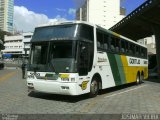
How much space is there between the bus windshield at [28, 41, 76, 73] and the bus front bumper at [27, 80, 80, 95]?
46 cm

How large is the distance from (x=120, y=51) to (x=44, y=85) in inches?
248

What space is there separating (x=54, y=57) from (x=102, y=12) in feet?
404

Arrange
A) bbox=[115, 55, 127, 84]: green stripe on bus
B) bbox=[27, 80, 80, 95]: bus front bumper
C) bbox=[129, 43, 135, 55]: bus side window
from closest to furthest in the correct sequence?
1. bbox=[27, 80, 80, 95]: bus front bumper
2. bbox=[115, 55, 127, 84]: green stripe on bus
3. bbox=[129, 43, 135, 55]: bus side window

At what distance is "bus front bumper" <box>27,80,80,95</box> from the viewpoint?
1123cm

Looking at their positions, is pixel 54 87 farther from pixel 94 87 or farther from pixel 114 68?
pixel 114 68

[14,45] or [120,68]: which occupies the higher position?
[14,45]

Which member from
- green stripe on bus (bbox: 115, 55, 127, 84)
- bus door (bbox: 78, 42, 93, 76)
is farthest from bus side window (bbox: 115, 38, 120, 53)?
bus door (bbox: 78, 42, 93, 76)

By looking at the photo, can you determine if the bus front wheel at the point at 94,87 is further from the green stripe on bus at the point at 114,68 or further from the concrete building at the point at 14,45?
the concrete building at the point at 14,45

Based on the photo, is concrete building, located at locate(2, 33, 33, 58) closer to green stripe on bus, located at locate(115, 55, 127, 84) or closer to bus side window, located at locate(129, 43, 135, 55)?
bus side window, located at locate(129, 43, 135, 55)

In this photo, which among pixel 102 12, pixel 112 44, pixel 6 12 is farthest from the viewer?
pixel 6 12

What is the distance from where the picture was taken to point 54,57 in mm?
11695

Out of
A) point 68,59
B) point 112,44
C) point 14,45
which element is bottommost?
point 68,59

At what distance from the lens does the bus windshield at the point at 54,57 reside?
1137 cm

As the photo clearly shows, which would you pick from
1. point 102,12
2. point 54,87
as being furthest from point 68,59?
point 102,12
